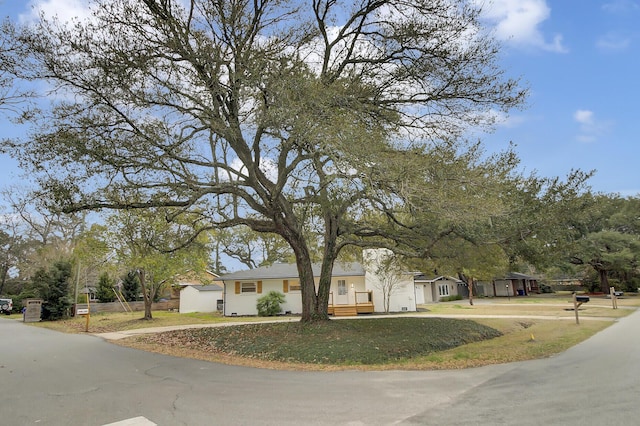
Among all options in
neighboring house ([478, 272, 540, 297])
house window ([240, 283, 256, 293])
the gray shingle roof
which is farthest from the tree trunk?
house window ([240, 283, 256, 293])

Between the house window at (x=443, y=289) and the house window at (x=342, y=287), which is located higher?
the house window at (x=342, y=287)

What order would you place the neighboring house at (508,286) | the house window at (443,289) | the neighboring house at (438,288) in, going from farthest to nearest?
the neighboring house at (508,286) < the house window at (443,289) < the neighboring house at (438,288)

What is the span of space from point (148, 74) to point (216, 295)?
1080 inches

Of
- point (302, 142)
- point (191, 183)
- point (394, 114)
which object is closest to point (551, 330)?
point (394, 114)

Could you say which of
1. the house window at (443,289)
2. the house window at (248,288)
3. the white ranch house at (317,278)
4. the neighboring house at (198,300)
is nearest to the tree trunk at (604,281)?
the house window at (443,289)

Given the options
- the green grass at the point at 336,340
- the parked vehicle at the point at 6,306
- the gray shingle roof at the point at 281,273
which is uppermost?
the gray shingle roof at the point at 281,273

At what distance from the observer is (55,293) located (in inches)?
1040

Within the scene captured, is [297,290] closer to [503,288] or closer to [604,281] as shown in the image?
[503,288]

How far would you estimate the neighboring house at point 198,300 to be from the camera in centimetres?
3356

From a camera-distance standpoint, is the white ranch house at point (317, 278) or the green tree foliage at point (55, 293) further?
the white ranch house at point (317, 278)

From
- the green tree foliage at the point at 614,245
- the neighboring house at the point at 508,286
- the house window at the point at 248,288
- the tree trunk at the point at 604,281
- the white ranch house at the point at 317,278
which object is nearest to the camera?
the white ranch house at the point at 317,278

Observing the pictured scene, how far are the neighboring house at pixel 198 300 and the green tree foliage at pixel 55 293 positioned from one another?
8.86 metres

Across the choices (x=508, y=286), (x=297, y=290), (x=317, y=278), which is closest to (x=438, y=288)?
(x=508, y=286)

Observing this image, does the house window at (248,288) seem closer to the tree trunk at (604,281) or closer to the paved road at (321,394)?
the paved road at (321,394)
